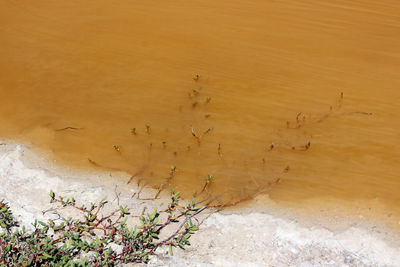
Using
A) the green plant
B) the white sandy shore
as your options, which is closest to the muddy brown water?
the white sandy shore

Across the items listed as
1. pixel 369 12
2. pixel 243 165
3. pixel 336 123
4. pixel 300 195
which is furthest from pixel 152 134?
pixel 369 12

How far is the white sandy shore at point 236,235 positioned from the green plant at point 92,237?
3.8 inches

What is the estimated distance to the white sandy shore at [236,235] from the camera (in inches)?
119

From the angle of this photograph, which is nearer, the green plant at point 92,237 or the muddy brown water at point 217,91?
the green plant at point 92,237

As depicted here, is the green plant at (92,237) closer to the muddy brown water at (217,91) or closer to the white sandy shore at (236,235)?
the white sandy shore at (236,235)

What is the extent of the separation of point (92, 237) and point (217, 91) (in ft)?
6.70

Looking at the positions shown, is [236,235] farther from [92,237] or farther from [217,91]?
[217,91]

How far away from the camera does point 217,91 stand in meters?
4.30

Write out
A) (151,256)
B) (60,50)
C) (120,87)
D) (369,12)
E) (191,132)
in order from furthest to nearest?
(369,12) → (60,50) → (120,87) → (191,132) → (151,256)

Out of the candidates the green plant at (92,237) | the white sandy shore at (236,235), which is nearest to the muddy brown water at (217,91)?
the white sandy shore at (236,235)

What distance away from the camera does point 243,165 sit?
3.70 metres

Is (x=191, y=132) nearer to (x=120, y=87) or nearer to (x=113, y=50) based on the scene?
(x=120, y=87)

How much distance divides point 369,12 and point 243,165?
3.04 m

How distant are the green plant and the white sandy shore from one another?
0.32ft
